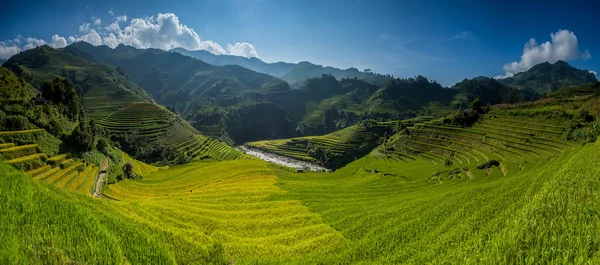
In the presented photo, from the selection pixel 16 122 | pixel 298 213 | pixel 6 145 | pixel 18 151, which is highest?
pixel 16 122

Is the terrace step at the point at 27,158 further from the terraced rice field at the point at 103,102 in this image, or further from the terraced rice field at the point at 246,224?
the terraced rice field at the point at 103,102

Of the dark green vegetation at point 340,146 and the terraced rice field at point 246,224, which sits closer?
the terraced rice field at point 246,224

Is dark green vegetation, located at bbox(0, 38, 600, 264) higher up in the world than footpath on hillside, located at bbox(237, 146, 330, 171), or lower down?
higher up

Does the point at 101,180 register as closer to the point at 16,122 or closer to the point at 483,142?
the point at 16,122

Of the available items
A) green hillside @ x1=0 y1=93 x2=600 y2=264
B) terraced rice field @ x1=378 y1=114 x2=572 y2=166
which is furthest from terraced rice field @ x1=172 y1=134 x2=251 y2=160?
green hillside @ x1=0 y1=93 x2=600 y2=264

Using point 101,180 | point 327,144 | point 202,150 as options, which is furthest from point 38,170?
point 327,144

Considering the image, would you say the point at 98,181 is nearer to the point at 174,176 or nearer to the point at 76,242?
the point at 174,176

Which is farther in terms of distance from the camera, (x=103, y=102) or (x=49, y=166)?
(x=103, y=102)

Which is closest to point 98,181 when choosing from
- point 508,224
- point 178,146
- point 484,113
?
point 508,224

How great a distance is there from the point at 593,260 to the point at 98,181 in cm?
5361

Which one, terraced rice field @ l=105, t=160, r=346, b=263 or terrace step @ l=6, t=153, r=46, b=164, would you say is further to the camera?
terrace step @ l=6, t=153, r=46, b=164

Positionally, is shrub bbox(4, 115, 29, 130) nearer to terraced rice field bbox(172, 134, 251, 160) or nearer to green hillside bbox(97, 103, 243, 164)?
green hillside bbox(97, 103, 243, 164)

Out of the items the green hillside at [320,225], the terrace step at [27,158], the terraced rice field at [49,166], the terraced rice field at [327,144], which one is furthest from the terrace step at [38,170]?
the terraced rice field at [327,144]

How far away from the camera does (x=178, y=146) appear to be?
10444 cm
